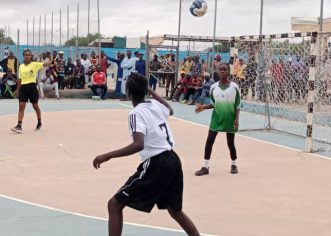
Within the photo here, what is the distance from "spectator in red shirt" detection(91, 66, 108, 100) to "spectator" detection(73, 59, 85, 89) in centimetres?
146

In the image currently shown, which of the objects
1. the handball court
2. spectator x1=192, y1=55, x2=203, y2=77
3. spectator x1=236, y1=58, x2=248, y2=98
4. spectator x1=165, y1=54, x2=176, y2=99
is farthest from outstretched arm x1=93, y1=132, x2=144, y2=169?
spectator x1=165, y1=54, x2=176, y2=99

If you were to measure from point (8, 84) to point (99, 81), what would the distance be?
11.3ft

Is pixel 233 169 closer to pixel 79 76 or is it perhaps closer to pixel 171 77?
pixel 171 77

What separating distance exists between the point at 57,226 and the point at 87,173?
9.33ft

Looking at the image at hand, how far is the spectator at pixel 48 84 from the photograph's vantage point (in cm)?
2239

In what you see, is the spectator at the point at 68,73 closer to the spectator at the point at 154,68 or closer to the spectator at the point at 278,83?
the spectator at the point at 154,68

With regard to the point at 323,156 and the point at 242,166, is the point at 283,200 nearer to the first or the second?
the point at 242,166

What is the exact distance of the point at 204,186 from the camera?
8.12 meters

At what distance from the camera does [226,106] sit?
8.81 meters

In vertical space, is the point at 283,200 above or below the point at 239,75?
below

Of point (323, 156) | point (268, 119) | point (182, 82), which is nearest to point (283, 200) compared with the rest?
point (323, 156)

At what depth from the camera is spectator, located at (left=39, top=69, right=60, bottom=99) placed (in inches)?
882

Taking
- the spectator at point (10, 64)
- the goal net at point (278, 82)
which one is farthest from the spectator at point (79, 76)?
the goal net at point (278, 82)

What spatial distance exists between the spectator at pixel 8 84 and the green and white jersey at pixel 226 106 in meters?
14.3
